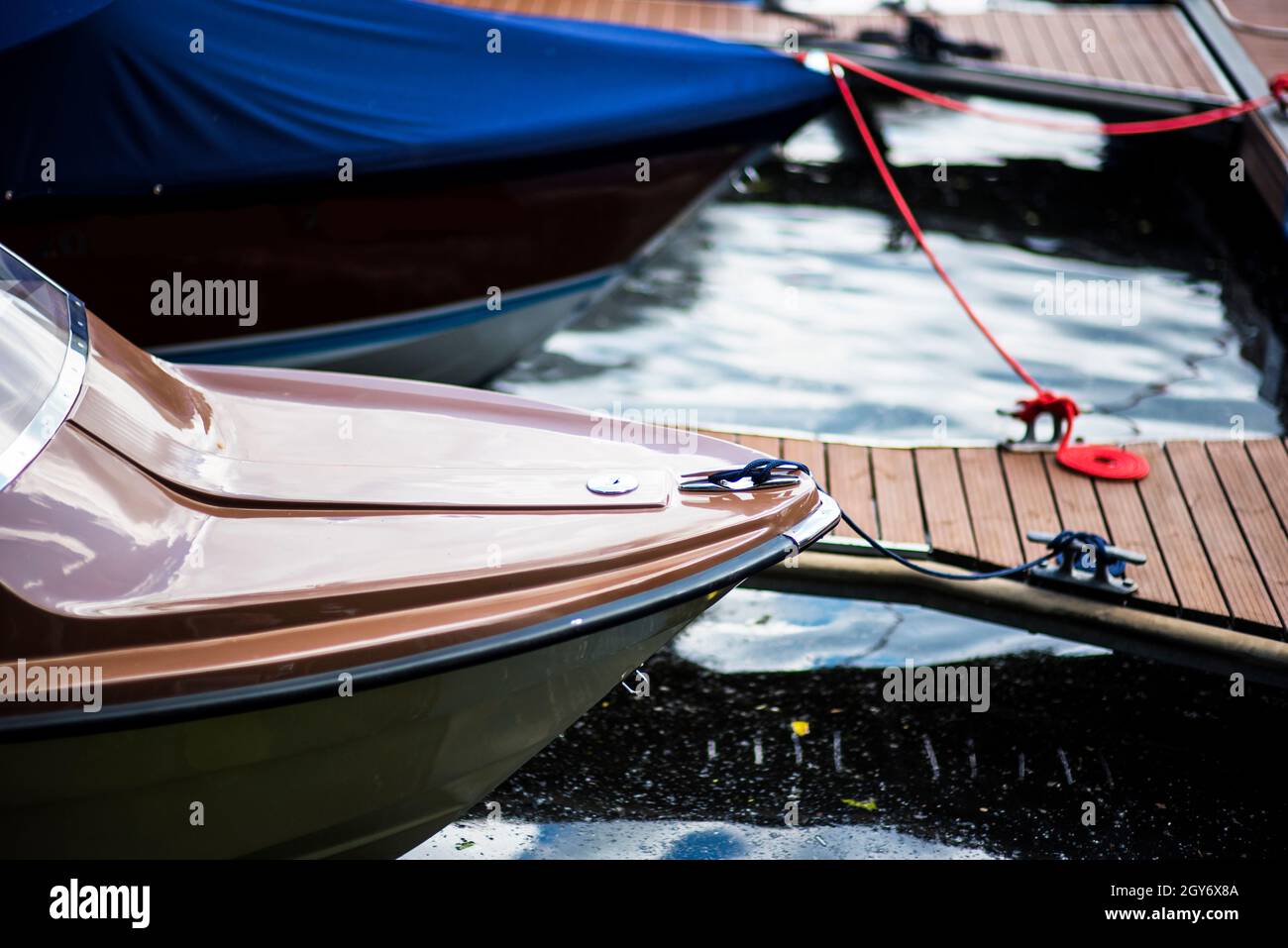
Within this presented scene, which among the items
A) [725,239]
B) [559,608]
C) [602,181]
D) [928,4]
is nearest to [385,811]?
[559,608]

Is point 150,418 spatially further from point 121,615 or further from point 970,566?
point 970,566

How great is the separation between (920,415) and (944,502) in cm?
144

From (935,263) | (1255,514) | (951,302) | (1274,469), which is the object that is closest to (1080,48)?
(951,302)

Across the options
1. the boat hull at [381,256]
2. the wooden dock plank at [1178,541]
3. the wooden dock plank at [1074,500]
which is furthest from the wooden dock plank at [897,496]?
the boat hull at [381,256]

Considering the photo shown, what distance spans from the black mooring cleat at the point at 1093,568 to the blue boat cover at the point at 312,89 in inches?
95.3

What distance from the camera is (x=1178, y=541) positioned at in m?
4.18

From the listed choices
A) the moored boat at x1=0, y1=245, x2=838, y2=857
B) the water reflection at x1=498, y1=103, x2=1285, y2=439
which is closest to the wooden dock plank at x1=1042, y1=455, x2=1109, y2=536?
the water reflection at x1=498, y1=103, x2=1285, y2=439

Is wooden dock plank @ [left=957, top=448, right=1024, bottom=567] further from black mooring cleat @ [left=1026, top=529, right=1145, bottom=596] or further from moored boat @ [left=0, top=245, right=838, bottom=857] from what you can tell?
moored boat @ [left=0, top=245, right=838, bottom=857]

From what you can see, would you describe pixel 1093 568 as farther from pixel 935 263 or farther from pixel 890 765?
pixel 935 263

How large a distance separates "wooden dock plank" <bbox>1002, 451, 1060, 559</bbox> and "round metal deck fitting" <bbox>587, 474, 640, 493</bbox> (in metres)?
1.65

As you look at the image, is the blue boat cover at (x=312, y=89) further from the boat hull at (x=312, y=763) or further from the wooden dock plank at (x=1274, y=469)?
the boat hull at (x=312, y=763)

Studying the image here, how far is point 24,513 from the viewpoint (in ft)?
8.11
